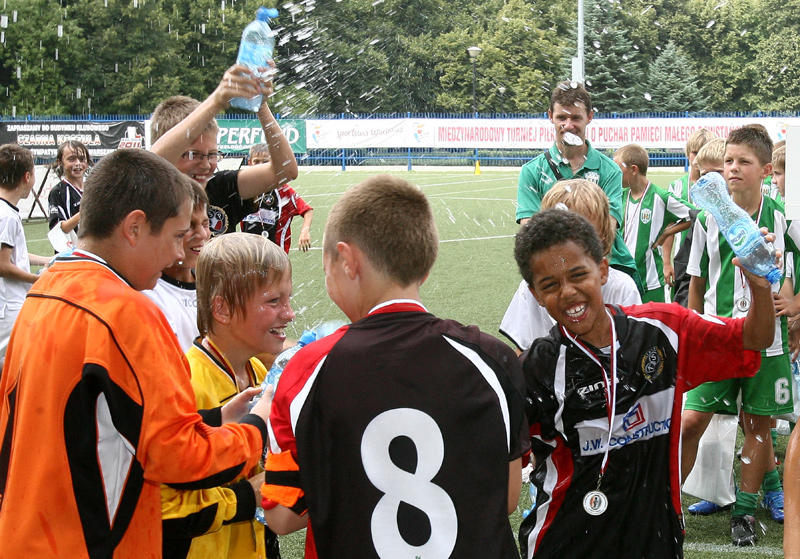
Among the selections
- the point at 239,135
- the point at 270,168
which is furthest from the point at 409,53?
the point at 270,168

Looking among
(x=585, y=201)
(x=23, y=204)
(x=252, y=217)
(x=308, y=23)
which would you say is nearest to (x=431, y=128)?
(x=23, y=204)

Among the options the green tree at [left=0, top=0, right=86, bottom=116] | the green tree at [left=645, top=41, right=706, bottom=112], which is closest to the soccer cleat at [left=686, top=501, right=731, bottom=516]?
the green tree at [left=0, top=0, right=86, bottom=116]

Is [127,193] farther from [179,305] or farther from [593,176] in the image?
[593,176]

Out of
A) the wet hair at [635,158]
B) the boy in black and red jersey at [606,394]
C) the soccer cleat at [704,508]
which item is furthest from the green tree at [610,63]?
the boy in black and red jersey at [606,394]

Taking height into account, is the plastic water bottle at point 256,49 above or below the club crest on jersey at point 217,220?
Result: above

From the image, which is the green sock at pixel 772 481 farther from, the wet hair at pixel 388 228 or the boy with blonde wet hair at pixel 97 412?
the boy with blonde wet hair at pixel 97 412

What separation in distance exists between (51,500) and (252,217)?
13.3ft

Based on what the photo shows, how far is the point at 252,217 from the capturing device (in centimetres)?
579

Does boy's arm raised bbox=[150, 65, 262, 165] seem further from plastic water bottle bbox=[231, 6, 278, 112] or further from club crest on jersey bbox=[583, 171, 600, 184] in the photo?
club crest on jersey bbox=[583, 171, 600, 184]

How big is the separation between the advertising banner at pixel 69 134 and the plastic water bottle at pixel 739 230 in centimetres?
2362

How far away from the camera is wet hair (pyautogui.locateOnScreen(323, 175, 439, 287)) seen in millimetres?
1871

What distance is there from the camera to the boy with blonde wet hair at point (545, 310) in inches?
121

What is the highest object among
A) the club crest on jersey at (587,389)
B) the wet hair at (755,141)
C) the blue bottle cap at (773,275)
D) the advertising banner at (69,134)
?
the advertising banner at (69,134)

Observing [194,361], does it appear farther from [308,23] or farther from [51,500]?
[308,23]
